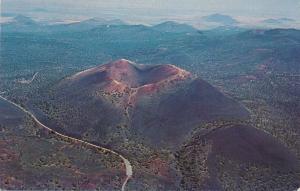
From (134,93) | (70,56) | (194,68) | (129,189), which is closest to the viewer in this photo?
(129,189)

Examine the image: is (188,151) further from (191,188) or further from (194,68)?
(194,68)

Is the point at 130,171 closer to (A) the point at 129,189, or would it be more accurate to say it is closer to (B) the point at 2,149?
(A) the point at 129,189

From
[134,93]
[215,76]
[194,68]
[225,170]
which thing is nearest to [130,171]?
[225,170]

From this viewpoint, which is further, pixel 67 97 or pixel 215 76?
pixel 215 76

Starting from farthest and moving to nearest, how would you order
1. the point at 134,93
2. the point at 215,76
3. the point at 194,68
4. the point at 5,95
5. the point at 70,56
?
the point at 70,56 → the point at 194,68 → the point at 215,76 → the point at 5,95 → the point at 134,93

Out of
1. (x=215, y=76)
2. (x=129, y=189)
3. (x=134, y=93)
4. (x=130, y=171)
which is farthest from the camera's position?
(x=215, y=76)

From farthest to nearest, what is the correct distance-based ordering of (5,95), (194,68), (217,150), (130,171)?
(194,68) < (5,95) < (217,150) < (130,171)

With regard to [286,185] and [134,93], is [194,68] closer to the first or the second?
[134,93]

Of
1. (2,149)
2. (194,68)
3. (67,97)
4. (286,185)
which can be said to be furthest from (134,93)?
(194,68)

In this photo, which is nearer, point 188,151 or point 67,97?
point 188,151
